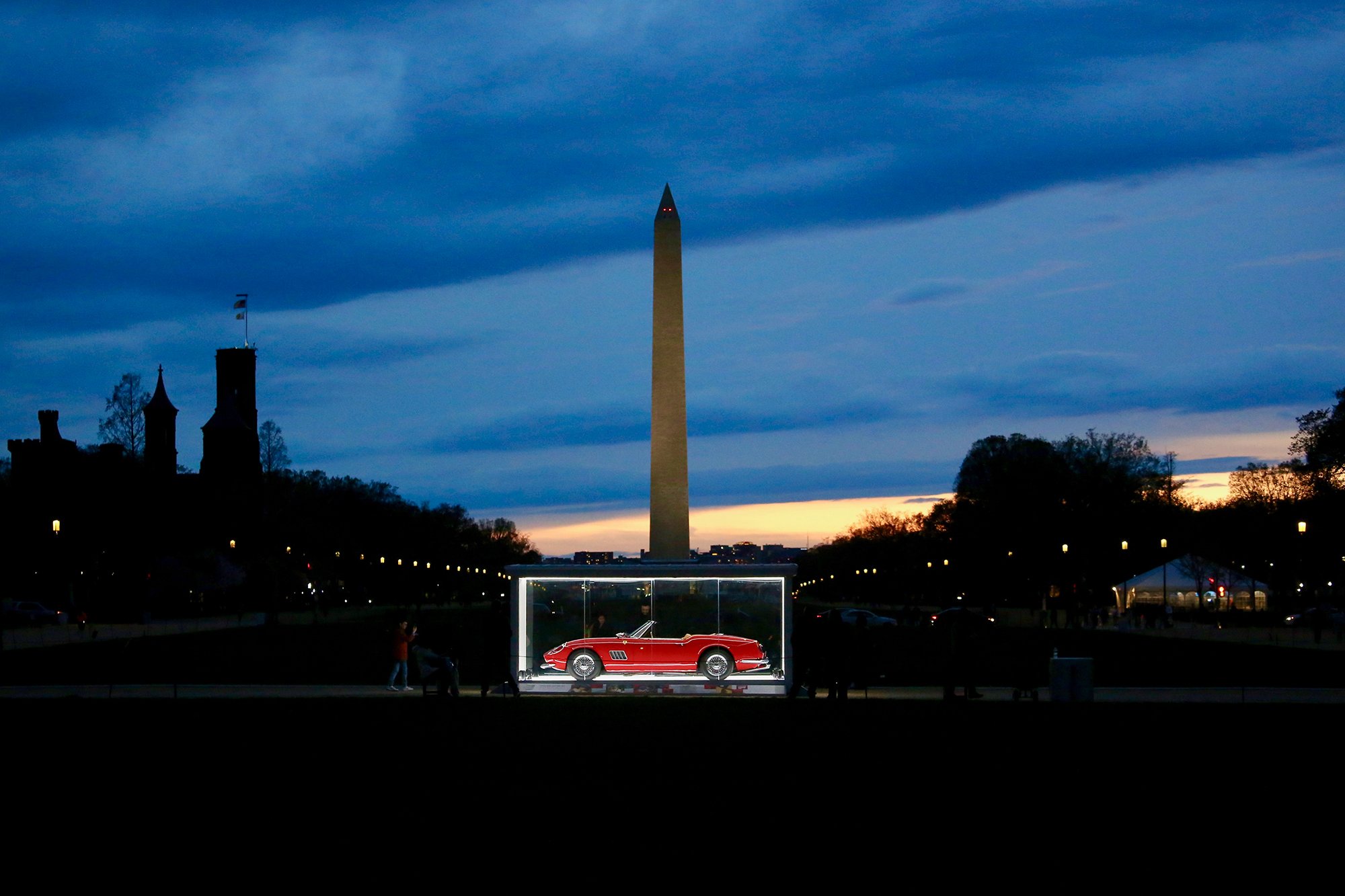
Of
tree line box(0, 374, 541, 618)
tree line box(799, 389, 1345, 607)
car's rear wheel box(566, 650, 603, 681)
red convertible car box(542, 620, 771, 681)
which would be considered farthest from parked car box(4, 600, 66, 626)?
red convertible car box(542, 620, 771, 681)

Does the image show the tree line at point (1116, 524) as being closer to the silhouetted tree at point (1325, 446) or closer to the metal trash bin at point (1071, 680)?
the silhouetted tree at point (1325, 446)

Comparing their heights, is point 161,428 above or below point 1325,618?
above

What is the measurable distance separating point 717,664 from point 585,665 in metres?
2.61

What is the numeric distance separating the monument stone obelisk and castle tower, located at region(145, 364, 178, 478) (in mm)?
133864

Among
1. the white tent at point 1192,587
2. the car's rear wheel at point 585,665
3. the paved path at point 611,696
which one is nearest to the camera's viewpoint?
the paved path at point 611,696

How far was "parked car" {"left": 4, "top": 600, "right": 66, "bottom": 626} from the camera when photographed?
84625mm

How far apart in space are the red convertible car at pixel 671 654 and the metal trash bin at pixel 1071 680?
5600 millimetres

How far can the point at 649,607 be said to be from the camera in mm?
29453

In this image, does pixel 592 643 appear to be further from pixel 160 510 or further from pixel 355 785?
pixel 160 510

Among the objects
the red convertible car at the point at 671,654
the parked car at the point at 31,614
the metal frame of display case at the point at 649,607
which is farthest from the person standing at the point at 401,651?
the parked car at the point at 31,614

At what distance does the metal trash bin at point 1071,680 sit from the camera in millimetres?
27562

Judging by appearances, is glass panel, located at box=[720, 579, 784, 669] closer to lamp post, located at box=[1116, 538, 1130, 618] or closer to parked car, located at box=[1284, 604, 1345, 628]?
parked car, located at box=[1284, 604, 1345, 628]

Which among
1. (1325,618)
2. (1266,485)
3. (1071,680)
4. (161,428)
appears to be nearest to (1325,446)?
(1325,618)

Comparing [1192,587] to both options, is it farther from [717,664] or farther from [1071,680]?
[717,664]
